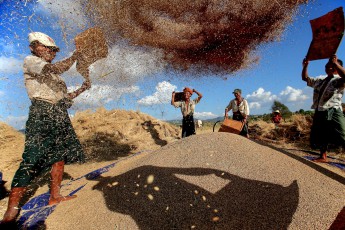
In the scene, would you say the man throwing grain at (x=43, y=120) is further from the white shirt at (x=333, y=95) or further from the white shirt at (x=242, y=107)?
the white shirt at (x=242, y=107)

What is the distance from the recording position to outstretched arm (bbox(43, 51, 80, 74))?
1.80m

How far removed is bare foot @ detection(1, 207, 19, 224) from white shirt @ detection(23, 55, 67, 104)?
84 centimetres

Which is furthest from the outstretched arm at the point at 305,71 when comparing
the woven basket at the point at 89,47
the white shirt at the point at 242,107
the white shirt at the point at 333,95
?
the woven basket at the point at 89,47

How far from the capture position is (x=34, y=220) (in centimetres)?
168

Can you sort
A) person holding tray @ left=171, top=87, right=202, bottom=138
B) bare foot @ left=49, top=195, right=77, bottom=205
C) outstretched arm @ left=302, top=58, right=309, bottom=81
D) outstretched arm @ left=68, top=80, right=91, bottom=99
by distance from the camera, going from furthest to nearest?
person holding tray @ left=171, top=87, right=202, bottom=138 < outstretched arm @ left=302, top=58, right=309, bottom=81 < outstretched arm @ left=68, top=80, right=91, bottom=99 < bare foot @ left=49, top=195, right=77, bottom=205

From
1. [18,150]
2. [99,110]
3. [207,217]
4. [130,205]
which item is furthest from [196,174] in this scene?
[99,110]

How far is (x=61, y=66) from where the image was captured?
6.15 feet

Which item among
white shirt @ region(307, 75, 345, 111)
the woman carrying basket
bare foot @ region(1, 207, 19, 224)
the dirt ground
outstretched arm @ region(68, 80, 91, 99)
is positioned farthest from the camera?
the woman carrying basket

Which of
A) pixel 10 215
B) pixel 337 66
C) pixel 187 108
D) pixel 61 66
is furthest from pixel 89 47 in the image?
pixel 187 108

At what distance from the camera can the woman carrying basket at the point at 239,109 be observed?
161 inches

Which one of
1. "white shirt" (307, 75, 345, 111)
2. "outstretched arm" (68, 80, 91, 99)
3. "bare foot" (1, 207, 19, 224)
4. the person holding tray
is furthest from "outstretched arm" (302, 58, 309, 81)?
"bare foot" (1, 207, 19, 224)

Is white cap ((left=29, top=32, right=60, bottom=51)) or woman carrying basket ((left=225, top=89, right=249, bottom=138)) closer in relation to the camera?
white cap ((left=29, top=32, right=60, bottom=51))

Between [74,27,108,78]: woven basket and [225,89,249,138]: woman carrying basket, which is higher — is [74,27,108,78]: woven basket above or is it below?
above

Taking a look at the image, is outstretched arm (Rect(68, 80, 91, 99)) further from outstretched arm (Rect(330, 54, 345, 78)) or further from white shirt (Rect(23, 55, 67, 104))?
outstretched arm (Rect(330, 54, 345, 78))
